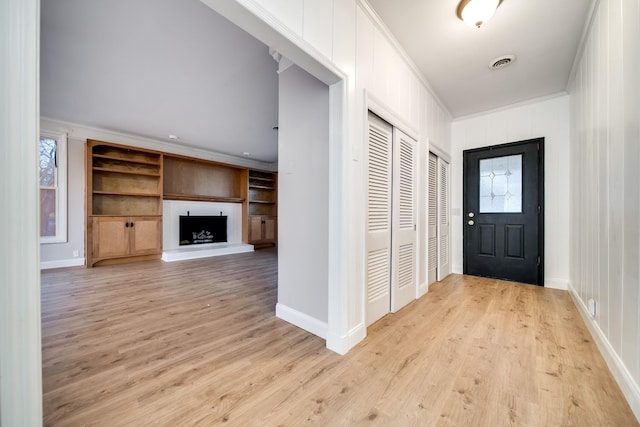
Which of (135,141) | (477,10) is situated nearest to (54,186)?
(135,141)

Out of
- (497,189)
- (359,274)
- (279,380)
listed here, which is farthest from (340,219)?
(497,189)

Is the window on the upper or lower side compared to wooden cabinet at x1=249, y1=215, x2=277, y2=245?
upper

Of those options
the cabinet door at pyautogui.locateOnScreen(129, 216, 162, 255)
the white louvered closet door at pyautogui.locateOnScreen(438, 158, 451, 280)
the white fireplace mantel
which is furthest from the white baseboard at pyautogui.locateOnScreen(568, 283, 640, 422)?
the cabinet door at pyautogui.locateOnScreen(129, 216, 162, 255)

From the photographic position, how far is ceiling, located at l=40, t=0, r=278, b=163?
205 centimetres

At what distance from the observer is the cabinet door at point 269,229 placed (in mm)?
7230

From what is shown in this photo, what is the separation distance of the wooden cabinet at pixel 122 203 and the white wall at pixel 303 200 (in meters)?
4.22

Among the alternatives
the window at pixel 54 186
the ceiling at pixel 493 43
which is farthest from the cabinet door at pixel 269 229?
the ceiling at pixel 493 43

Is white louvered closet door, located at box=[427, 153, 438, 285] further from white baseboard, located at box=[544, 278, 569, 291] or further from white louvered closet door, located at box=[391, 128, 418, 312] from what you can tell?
white baseboard, located at box=[544, 278, 569, 291]

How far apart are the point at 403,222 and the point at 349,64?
1.58 m

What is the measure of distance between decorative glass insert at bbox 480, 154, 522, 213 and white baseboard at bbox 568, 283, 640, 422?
1818 millimetres

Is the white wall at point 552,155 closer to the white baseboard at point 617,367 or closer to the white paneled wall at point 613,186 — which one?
the white paneled wall at point 613,186

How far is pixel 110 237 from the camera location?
4.76m

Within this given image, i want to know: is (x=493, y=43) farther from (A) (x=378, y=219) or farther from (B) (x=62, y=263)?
(B) (x=62, y=263)

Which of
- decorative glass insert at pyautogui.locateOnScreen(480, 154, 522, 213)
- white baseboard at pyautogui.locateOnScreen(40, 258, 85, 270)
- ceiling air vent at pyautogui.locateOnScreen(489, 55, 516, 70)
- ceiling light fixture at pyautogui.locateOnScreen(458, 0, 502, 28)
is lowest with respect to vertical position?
white baseboard at pyautogui.locateOnScreen(40, 258, 85, 270)
